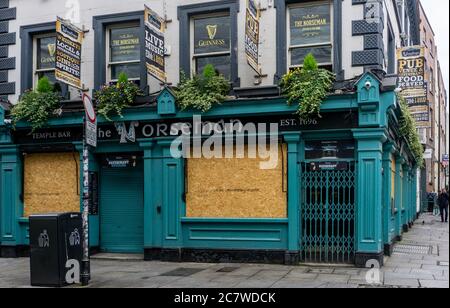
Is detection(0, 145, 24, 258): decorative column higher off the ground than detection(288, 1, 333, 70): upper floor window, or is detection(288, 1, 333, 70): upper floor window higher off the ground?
detection(288, 1, 333, 70): upper floor window

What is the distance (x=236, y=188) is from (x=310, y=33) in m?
4.07

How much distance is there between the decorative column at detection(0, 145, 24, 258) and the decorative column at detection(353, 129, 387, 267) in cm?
909

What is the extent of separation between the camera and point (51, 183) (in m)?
14.9

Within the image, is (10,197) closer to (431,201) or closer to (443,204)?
(443,204)

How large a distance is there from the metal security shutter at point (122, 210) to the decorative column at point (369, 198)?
5601 mm

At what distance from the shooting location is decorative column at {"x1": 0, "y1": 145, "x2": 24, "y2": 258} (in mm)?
15062

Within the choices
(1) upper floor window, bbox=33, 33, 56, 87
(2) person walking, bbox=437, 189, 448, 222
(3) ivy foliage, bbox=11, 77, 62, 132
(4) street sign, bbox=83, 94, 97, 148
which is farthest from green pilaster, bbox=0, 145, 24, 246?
(2) person walking, bbox=437, 189, 448, 222

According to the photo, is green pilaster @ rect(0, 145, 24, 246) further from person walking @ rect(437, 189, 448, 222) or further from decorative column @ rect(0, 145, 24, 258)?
person walking @ rect(437, 189, 448, 222)

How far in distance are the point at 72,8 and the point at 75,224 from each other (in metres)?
6.78

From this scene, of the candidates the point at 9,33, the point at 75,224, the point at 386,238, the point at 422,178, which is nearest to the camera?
the point at 75,224

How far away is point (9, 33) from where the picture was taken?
15.6 metres

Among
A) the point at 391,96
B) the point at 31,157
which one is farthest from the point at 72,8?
the point at 391,96

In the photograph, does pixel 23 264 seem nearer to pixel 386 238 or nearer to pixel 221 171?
pixel 221 171

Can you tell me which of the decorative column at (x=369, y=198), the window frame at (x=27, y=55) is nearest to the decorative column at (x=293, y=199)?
the decorative column at (x=369, y=198)
